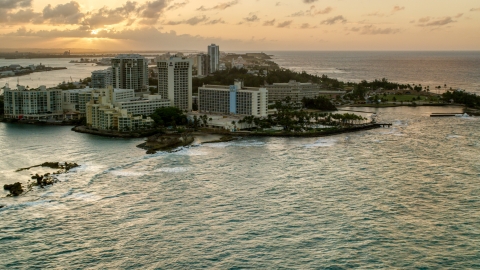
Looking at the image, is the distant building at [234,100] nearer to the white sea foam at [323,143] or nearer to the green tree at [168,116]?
the green tree at [168,116]


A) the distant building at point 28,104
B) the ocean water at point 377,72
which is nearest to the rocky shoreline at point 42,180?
the distant building at point 28,104

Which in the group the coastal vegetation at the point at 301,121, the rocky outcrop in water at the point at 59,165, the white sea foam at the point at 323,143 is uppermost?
the coastal vegetation at the point at 301,121

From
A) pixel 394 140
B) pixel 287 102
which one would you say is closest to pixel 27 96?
pixel 287 102

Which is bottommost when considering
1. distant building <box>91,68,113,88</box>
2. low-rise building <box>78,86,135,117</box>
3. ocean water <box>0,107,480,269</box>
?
ocean water <box>0,107,480,269</box>

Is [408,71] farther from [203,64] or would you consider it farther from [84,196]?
[84,196]

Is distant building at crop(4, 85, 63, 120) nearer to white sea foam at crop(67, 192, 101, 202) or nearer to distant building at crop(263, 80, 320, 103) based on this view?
distant building at crop(263, 80, 320, 103)

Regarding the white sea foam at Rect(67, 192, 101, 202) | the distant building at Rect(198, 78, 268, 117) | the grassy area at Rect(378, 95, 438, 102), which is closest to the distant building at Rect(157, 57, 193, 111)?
the distant building at Rect(198, 78, 268, 117)
